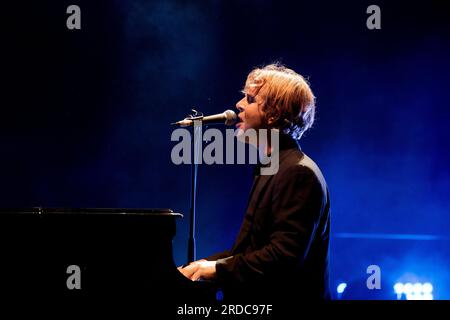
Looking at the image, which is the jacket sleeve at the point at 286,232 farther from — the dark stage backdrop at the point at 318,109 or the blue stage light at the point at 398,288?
the blue stage light at the point at 398,288

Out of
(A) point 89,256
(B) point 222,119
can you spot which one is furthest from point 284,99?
(A) point 89,256

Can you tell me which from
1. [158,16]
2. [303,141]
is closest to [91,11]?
[158,16]

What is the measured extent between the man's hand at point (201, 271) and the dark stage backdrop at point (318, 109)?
312 centimetres

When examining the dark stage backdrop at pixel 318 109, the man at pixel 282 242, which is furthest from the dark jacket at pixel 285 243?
the dark stage backdrop at pixel 318 109

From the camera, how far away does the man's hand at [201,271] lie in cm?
199

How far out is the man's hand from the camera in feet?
6.54

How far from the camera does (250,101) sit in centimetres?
240

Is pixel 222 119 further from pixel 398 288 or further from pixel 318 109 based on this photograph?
pixel 398 288

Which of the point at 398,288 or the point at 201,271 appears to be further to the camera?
the point at 398,288

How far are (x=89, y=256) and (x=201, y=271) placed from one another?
487 millimetres

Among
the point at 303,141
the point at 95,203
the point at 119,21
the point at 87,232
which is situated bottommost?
the point at 95,203

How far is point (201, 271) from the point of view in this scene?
6.59 ft

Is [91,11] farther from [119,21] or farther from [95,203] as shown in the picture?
[95,203]

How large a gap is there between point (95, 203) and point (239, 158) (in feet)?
5.45
